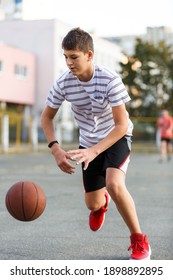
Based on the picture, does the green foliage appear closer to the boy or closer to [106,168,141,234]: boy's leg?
→ the boy

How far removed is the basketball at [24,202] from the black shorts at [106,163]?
0.44 m

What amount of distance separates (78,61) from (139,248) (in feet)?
4.71

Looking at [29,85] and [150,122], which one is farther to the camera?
[29,85]

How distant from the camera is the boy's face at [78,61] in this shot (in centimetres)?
448

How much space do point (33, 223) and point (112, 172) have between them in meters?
1.89

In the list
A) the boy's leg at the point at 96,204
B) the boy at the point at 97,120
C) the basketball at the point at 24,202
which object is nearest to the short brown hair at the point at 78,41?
the boy at the point at 97,120

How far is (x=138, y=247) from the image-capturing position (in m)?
4.69

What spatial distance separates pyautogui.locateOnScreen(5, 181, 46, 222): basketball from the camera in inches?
196

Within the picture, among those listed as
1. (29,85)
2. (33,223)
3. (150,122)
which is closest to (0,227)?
(33,223)

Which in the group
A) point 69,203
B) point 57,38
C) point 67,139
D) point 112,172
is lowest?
point 67,139

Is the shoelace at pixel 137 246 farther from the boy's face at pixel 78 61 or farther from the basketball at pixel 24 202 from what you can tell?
the boy's face at pixel 78 61

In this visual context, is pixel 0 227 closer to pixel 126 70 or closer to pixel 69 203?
pixel 69 203

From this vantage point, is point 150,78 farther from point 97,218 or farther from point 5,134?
point 97,218

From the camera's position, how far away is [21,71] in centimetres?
4266
